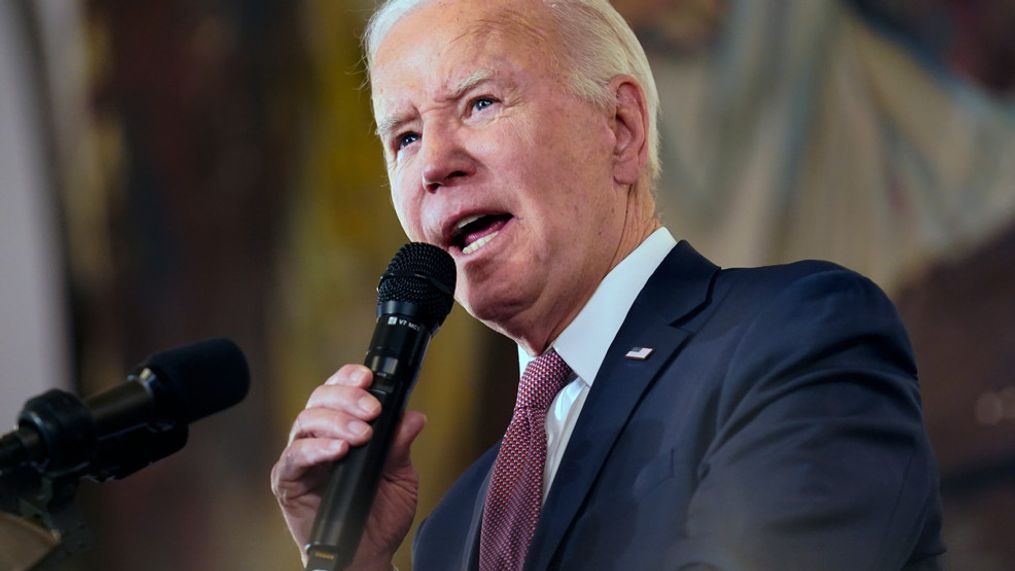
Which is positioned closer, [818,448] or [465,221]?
[818,448]

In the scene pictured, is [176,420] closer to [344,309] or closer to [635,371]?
[635,371]

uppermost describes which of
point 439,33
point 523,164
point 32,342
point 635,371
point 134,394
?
point 439,33

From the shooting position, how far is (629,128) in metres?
2.18

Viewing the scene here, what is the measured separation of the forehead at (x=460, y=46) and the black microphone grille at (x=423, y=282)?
452 millimetres

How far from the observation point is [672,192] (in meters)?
3.38

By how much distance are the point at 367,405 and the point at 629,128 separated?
39.5 inches

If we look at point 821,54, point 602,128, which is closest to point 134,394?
point 602,128

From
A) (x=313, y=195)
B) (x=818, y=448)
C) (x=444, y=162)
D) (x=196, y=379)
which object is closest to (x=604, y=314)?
(x=444, y=162)

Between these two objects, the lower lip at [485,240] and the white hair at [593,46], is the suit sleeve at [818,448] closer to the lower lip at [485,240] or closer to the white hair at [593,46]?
the lower lip at [485,240]

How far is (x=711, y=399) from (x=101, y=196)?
2.37 meters

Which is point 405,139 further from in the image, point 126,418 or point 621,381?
point 126,418

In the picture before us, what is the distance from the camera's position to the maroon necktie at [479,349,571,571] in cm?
181

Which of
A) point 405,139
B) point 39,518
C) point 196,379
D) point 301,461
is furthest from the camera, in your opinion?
point 405,139

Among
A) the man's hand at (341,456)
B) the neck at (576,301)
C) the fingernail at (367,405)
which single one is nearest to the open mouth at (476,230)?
the neck at (576,301)
